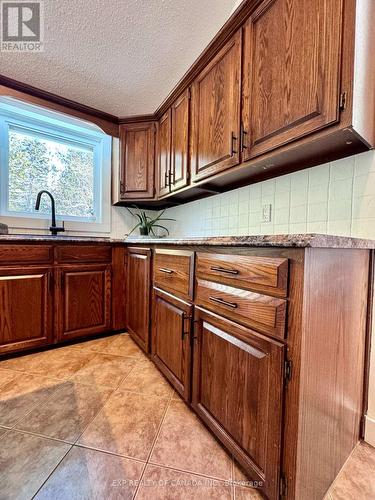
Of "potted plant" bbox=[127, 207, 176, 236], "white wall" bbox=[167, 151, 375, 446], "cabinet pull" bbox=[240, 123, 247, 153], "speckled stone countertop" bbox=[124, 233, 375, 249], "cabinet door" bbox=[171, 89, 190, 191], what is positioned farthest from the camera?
"potted plant" bbox=[127, 207, 176, 236]

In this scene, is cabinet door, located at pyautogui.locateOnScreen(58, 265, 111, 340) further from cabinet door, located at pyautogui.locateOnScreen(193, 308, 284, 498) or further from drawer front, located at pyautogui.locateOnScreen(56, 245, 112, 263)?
cabinet door, located at pyautogui.locateOnScreen(193, 308, 284, 498)

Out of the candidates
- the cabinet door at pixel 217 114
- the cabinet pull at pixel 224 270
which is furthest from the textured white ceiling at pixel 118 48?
the cabinet pull at pixel 224 270

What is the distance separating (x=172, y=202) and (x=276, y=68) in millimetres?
1477

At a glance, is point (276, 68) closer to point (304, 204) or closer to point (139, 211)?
point (304, 204)

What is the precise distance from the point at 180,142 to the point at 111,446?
1873 millimetres

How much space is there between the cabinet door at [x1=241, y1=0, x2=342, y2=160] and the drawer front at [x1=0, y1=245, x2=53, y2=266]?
60.6 inches

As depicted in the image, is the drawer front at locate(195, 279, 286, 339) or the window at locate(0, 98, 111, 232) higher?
the window at locate(0, 98, 111, 232)

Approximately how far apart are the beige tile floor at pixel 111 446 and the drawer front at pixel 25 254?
729 mm

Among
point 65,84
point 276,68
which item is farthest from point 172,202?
point 276,68

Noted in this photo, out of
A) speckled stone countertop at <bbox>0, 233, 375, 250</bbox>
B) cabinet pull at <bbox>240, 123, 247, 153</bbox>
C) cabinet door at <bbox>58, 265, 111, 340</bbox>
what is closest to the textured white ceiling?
cabinet pull at <bbox>240, 123, 247, 153</bbox>

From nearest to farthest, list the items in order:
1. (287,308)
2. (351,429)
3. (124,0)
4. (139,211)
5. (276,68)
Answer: (287,308) → (351,429) → (276,68) → (124,0) → (139,211)

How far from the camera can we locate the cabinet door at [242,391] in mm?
676

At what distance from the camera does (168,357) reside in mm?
1291

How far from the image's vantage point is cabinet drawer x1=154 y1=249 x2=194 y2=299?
3.64 ft
